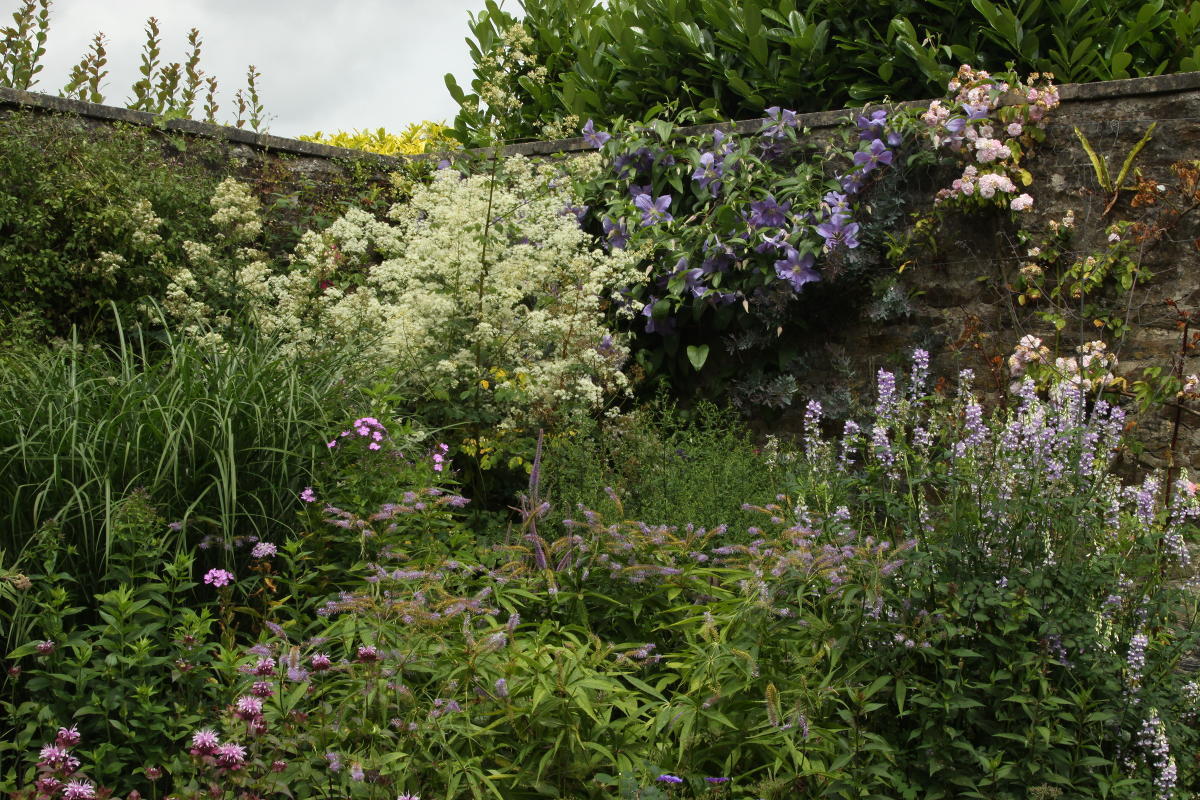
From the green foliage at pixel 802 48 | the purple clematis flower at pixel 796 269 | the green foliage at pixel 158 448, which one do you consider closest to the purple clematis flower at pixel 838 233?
the purple clematis flower at pixel 796 269

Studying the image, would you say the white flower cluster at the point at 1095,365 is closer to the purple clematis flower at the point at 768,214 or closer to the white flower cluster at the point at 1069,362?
the white flower cluster at the point at 1069,362

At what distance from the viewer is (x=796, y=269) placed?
601 cm

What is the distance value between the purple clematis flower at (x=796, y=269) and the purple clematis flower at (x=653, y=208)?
2.62 ft

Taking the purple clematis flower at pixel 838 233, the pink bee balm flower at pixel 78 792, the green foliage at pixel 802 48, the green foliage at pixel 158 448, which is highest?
the green foliage at pixel 802 48

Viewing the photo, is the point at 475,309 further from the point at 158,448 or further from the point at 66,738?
the point at 66,738

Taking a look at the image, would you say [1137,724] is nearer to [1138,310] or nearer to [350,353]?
[1138,310]

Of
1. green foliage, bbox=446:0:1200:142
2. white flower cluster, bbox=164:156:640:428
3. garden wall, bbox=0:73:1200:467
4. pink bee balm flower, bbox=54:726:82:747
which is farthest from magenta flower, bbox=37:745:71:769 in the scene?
garden wall, bbox=0:73:1200:467

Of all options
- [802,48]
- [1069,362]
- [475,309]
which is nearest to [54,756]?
[475,309]

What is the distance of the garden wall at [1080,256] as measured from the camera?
17.7 feet

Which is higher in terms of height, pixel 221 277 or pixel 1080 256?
pixel 1080 256

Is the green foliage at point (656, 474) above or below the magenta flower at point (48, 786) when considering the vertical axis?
above

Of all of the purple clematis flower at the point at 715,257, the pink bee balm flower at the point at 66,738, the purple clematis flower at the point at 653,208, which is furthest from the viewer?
the purple clematis flower at the point at 653,208

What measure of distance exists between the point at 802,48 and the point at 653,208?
4.53ft

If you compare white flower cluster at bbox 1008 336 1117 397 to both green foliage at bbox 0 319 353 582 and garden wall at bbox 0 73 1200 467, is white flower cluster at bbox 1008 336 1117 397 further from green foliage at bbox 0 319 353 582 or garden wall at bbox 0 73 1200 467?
green foliage at bbox 0 319 353 582
